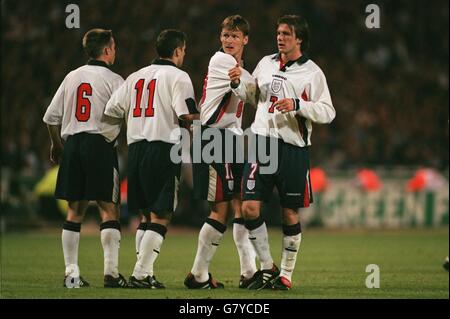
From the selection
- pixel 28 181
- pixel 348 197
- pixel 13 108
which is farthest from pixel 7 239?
pixel 348 197

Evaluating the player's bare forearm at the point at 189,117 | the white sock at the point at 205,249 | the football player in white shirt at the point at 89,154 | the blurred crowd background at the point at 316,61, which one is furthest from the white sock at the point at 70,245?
the blurred crowd background at the point at 316,61

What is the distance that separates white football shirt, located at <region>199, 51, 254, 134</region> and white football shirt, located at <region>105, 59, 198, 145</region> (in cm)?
17

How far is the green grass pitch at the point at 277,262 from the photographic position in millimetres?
7898

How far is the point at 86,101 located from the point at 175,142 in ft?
2.64

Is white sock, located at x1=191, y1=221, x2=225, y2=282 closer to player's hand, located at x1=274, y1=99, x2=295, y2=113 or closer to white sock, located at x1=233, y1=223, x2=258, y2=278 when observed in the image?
white sock, located at x1=233, y1=223, x2=258, y2=278

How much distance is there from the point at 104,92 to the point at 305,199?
1852 millimetres

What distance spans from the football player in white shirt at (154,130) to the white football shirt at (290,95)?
1.84 ft

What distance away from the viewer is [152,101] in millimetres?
8086

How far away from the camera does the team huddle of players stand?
8039mm

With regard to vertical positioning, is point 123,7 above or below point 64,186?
above

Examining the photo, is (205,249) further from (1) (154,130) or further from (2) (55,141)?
(2) (55,141)

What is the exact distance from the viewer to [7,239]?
15750mm
